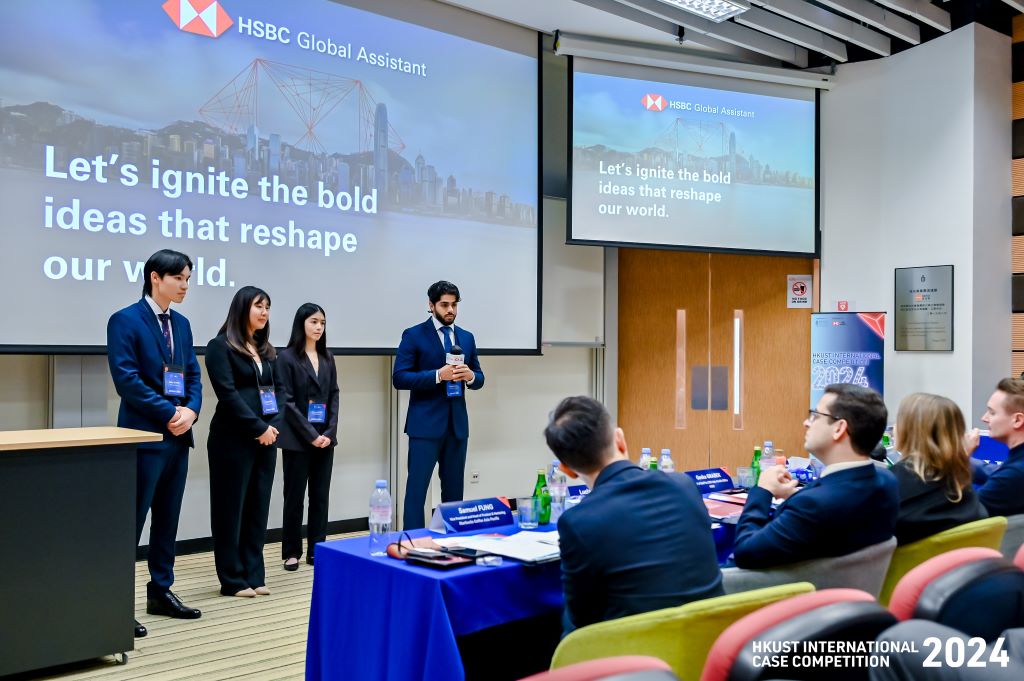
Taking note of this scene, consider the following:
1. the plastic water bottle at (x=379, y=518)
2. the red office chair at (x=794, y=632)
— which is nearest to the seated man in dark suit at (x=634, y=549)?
the red office chair at (x=794, y=632)

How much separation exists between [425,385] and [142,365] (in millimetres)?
1550

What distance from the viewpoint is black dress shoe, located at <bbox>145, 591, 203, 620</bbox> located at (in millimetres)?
3947

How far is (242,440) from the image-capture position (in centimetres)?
422

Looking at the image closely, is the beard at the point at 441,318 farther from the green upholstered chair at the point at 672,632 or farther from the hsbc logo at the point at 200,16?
the green upholstered chair at the point at 672,632

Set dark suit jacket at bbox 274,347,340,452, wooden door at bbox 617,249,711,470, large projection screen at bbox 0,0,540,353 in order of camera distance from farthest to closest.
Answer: wooden door at bbox 617,249,711,470 < dark suit jacket at bbox 274,347,340,452 < large projection screen at bbox 0,0,540,353

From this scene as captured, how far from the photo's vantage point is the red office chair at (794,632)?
4.65ft

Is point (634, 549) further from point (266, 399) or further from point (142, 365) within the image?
point (266, 399)

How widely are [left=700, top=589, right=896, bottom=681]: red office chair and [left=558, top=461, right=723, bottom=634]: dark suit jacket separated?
408mm

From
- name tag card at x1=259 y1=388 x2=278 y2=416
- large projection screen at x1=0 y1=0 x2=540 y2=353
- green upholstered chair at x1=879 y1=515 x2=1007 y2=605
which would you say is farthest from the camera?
large projection screen at x1=0 y1=0 x2=540 y2=353

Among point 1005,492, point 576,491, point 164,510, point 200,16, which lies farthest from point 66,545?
point 1005,492

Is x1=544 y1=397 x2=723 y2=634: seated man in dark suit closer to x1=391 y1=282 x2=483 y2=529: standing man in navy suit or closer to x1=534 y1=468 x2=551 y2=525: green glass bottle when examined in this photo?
x1=534 y1=468 x2=551 y2=525: green glass bottle

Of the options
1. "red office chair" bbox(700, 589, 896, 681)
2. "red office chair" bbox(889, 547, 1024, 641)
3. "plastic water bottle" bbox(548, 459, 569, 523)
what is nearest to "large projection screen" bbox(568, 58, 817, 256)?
"plastic water bottle" bbox(548, 459, 569, 523)

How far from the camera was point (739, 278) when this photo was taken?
752 centimetres

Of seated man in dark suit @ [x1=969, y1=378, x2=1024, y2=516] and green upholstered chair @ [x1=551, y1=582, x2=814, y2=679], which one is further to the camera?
seated man in dark suit @ [x1=969, y1=378, x2=1024, y2=516]
